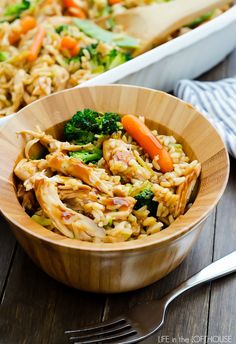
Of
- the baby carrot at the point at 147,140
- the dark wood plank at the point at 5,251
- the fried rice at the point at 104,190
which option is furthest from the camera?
the dark wood plank at the point at 5,251

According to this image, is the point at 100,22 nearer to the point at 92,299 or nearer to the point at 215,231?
the point at 215,231

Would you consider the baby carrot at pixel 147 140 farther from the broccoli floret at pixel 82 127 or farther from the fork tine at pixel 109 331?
the fork tine at pixel 109 331

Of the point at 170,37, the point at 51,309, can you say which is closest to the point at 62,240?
the point at 51,309

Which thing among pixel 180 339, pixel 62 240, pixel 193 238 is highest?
pixel 62 240

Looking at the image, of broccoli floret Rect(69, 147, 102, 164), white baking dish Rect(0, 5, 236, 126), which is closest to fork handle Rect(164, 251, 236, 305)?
broccoli floret Rect(69, 147, 102, 164)

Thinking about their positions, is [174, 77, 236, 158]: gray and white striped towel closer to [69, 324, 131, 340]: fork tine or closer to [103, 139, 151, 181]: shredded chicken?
[103, 139, 151, 181]: shredded chicken

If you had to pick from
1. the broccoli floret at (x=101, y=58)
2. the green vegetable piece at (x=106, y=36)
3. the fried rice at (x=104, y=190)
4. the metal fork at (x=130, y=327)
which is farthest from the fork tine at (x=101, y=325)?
the green vegetable piece at (x=106, y=36)

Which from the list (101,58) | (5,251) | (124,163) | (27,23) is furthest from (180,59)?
(5,251)
